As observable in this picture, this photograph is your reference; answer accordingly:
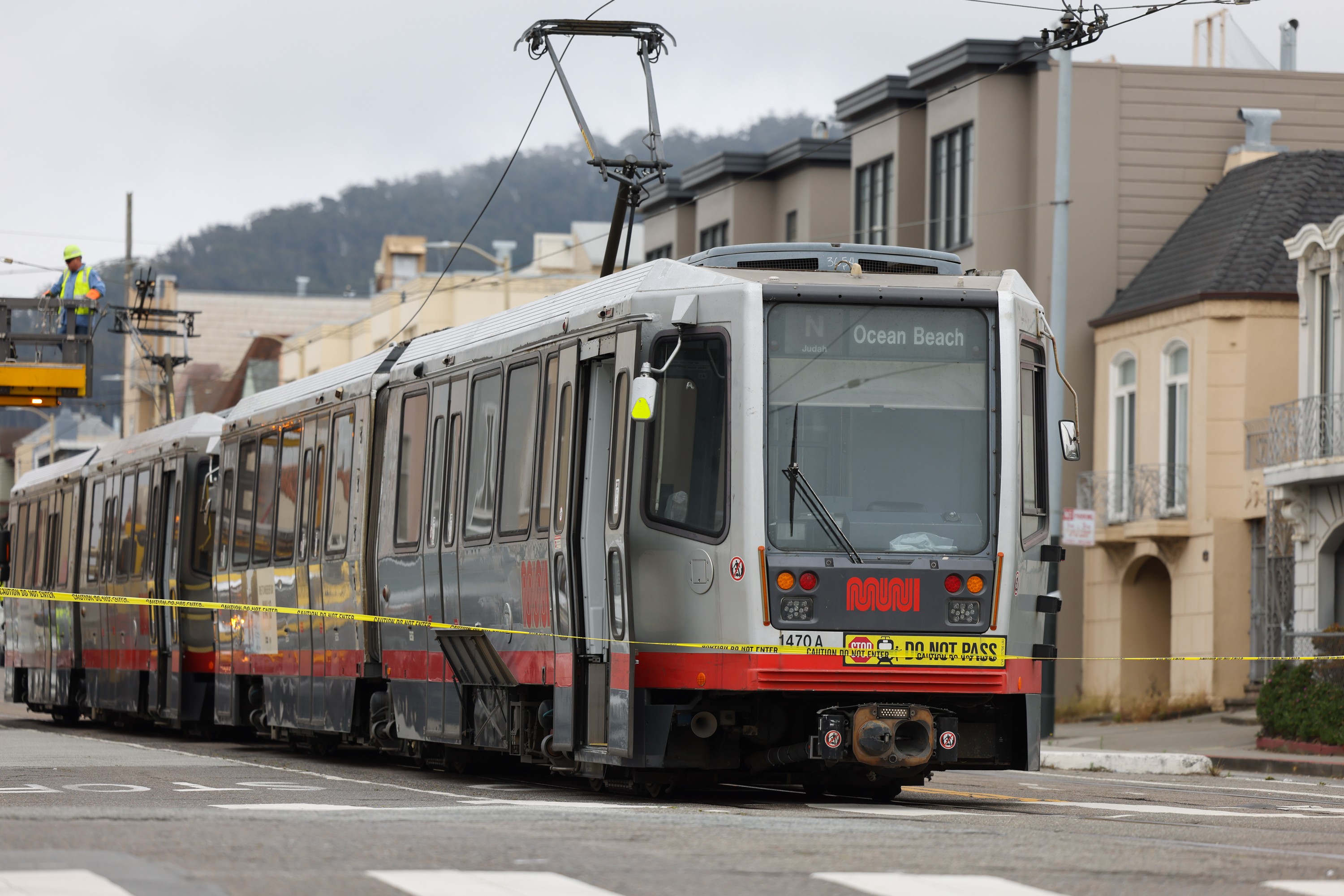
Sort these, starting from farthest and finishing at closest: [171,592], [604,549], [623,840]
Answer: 1. [171,592]
2. [604,549]
3. [623,840]

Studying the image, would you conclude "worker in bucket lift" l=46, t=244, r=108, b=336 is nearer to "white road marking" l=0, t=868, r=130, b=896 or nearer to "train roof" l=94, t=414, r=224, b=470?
"train roof" l=94, t=414, r=224, b=470

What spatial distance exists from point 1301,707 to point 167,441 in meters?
13.8

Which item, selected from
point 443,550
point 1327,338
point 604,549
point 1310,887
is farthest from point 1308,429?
point 1310,887

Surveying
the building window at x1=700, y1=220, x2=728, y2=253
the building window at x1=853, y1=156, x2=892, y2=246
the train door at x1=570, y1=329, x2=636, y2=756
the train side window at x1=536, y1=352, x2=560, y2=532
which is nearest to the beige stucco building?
the building window at x1=853, y1=156, x2=892, y2=246

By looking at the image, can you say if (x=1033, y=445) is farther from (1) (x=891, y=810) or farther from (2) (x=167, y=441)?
(2) (x=167, y=441)

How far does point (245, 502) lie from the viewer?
22734mm

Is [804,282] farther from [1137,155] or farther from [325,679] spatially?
[1137,155]

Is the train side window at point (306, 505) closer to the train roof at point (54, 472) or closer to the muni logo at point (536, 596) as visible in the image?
the muni logo at point (536, 596)

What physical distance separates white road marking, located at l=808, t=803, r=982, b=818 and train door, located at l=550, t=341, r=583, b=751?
1.69 m

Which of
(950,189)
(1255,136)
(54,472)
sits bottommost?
(54,472)

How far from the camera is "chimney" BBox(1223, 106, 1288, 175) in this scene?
38219 mm

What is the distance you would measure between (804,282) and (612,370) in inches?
53.7

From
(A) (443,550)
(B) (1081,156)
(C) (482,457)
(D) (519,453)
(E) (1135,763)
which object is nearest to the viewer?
(D) (519,453)

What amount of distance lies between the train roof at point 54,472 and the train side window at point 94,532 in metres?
0.62
